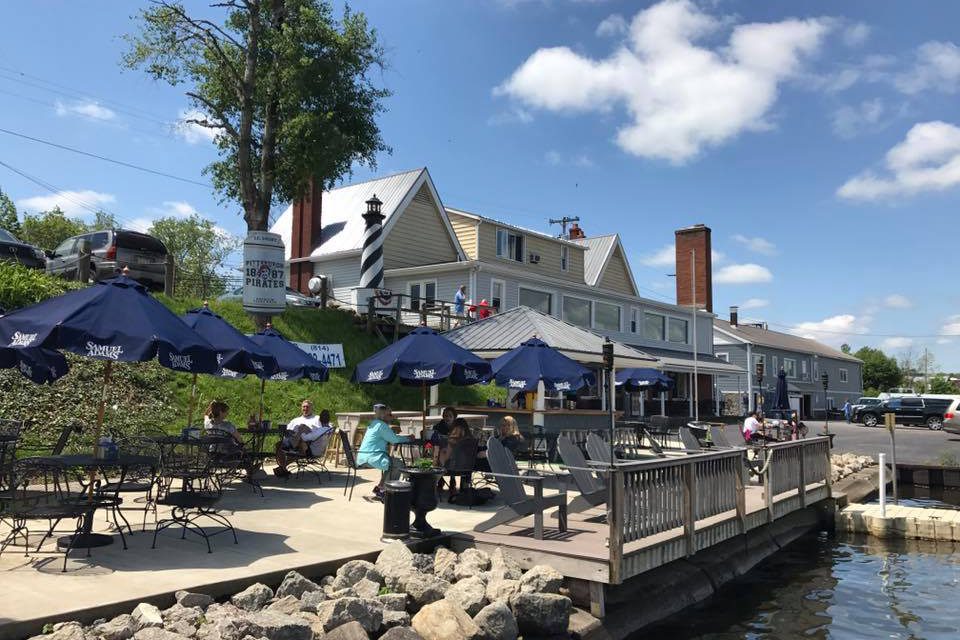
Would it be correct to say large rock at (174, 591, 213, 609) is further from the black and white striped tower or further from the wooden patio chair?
the black and white striped tower

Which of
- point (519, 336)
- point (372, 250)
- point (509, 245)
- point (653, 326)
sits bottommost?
point (519, 336)

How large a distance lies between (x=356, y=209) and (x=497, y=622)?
2842 cm

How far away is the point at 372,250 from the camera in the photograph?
87.0 feet

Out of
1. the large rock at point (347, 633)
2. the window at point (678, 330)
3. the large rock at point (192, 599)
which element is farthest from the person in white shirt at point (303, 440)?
the window at point (678, 330)

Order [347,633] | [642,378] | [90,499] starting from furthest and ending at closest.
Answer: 1. [642,378]
2. [90,499]
3. [347,633]

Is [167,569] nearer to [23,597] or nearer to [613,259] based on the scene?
[23,597]

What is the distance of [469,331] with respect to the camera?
16891 millimetres

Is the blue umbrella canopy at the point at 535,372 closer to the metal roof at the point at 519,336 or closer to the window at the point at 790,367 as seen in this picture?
the metal roof at the point at 519,336

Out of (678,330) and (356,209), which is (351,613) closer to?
(356,209)

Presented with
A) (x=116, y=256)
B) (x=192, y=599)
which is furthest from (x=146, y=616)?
(x=116, y=256)

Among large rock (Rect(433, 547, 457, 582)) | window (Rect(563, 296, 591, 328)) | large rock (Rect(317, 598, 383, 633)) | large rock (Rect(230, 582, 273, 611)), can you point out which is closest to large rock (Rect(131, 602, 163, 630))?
large rock (Rect(230, 582, 273, 611))

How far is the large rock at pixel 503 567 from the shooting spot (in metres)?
7.17

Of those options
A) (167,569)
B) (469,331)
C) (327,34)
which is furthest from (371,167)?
(167,569)

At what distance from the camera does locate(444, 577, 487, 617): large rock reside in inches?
254
